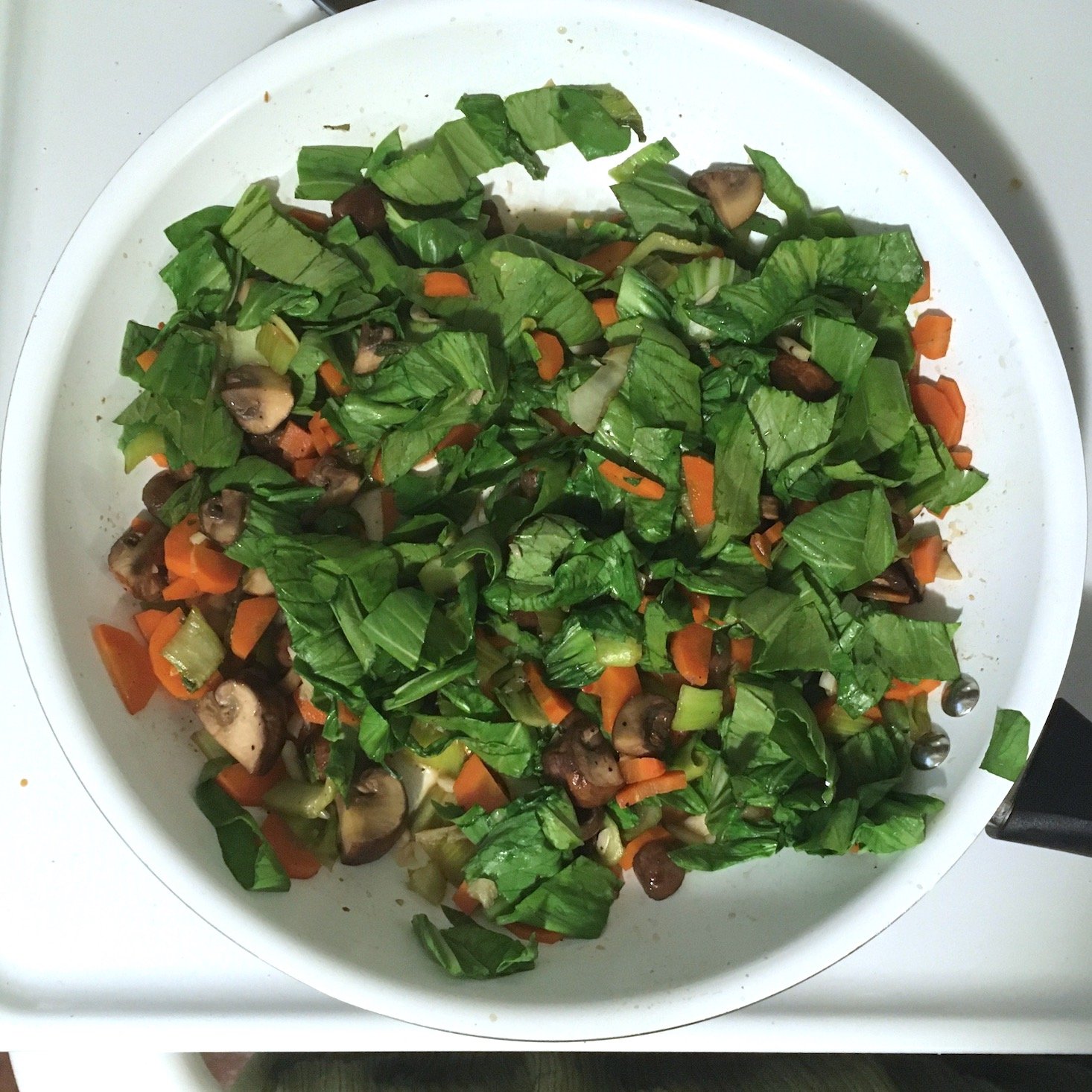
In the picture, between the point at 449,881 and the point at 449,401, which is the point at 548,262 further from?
the point at 449,881

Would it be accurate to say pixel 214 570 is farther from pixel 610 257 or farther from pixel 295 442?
pixel 610 257

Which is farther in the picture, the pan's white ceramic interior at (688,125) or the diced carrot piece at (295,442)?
the diced carrot piece at (295,442)

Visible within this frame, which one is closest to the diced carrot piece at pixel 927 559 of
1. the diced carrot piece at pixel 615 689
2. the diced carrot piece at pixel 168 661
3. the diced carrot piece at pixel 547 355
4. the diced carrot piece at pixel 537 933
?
the diced carrot piece at pixel 615 689

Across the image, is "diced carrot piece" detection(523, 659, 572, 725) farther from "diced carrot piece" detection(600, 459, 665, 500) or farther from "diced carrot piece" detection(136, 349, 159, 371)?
"diced carrot piece" detection(136, 349, 159, 371)

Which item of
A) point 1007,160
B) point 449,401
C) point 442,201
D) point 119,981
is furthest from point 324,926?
point 1007,160

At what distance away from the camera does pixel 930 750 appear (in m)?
0.99

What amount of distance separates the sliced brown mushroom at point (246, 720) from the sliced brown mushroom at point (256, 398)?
0.29 m

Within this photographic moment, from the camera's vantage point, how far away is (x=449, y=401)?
104cm

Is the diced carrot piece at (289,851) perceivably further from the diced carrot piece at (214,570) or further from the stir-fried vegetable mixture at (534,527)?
the diced carrot piece at (214,570)

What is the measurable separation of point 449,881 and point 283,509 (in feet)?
1.54

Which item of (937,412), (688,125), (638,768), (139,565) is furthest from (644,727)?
(688,125)

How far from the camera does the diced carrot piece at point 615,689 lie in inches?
40.5

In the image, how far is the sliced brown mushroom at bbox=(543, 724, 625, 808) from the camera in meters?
0.99

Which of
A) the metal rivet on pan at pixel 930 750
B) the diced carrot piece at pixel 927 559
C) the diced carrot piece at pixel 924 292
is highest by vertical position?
the diced carrot piece at pixel 924 292
